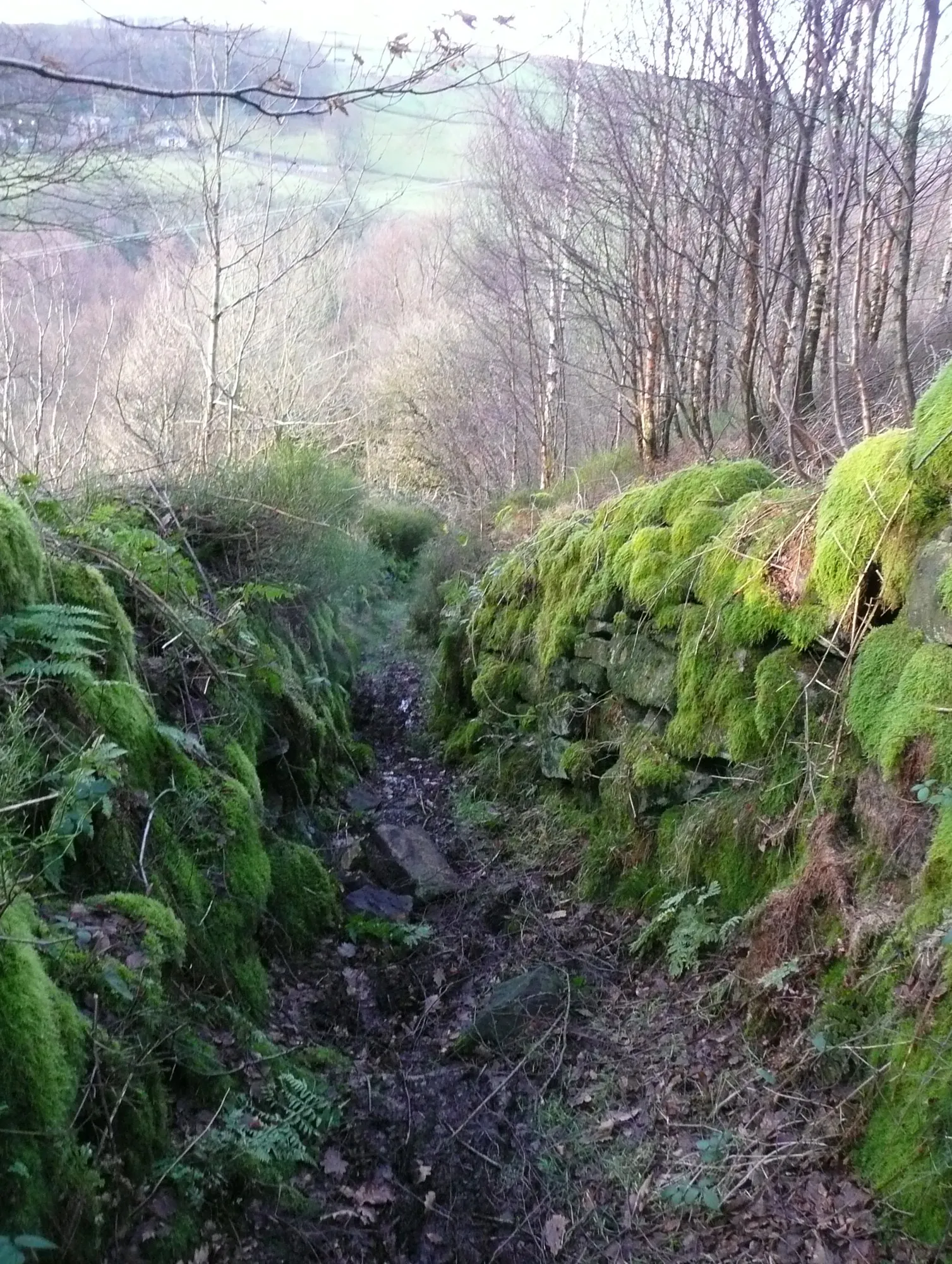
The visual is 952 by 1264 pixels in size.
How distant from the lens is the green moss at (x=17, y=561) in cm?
352

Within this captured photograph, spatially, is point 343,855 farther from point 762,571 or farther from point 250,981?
point 762,571

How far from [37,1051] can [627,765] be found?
362 cm

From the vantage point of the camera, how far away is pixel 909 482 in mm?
3531

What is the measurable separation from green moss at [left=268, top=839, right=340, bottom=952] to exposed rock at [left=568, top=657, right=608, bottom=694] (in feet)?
7.43

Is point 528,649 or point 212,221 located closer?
point 528,649

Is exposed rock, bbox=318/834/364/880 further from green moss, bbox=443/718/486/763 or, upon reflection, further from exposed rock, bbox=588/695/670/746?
green moss, bbox=443/718/486/763

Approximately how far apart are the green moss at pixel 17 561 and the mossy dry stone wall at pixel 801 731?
338 cm

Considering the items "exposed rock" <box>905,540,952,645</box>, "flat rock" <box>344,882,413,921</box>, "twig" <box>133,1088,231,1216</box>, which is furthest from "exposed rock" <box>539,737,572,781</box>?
"twig" <box>133,1088,231,1216</box>

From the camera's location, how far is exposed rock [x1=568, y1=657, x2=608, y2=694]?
5.86 metres

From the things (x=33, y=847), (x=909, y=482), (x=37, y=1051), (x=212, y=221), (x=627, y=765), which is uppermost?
(x=212, y=221)

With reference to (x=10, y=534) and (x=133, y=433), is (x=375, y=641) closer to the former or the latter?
(x=133, y=433)

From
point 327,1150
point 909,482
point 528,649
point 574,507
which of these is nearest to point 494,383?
point 574,507

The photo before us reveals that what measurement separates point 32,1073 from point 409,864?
3.31 metres

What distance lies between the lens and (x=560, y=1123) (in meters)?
3.52
